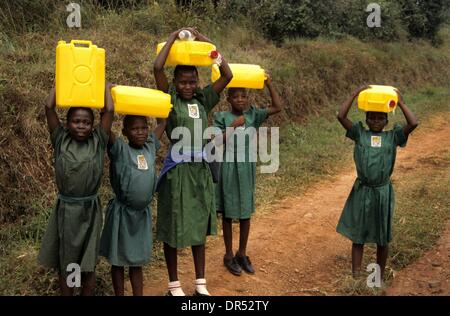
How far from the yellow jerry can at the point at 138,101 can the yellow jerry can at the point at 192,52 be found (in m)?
0.31

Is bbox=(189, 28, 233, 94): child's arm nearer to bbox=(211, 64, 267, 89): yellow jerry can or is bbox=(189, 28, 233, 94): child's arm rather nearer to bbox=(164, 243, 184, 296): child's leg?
bbox=(211, 64, 267, 89): yellow jerry can

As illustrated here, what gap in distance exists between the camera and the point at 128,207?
10.6ft

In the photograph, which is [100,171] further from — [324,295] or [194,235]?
[324,295]

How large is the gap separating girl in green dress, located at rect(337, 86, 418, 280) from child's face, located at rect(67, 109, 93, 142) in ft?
6.21

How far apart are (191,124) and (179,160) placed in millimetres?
245

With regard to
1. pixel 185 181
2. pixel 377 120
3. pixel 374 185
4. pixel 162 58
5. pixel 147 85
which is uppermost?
pixel 162 58

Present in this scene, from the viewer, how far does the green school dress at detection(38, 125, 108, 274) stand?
2977 mm

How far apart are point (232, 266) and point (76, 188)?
5.42 feet

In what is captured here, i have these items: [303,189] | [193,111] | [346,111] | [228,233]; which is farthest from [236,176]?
[303,189]

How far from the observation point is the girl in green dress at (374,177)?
12.9 feet

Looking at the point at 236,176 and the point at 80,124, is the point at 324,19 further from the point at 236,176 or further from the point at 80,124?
the point at 80,124

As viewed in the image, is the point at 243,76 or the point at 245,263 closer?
the point at 243,76

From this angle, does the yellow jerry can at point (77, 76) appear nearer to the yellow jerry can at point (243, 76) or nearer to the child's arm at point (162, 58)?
the child's arm at point (162, 58)
